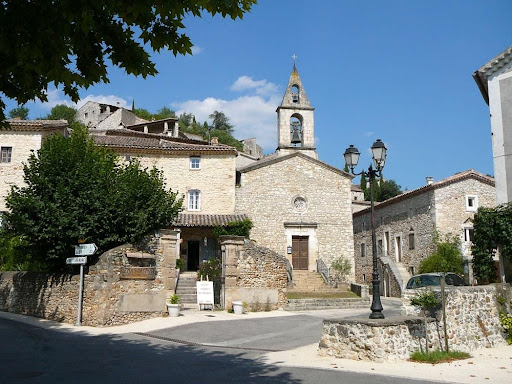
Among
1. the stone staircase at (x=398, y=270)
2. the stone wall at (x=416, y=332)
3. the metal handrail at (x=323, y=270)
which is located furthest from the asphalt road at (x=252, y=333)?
the stone staircase at (x=398, y=270)

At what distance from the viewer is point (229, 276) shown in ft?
65.0

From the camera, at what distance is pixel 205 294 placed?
19.5 metres

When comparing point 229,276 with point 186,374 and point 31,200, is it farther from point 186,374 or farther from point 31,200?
point 186,374

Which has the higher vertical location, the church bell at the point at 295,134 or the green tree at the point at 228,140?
the green tree at the point at 228,140

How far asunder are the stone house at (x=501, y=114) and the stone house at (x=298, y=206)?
46.6ft

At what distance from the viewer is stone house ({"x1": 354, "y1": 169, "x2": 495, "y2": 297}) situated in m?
30.1

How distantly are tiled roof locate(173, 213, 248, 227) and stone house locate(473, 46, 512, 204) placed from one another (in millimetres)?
15421

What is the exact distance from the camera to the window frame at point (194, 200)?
3016 cm

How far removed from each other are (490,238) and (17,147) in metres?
28.0

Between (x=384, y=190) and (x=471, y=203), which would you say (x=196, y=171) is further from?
(x=384, y=190)

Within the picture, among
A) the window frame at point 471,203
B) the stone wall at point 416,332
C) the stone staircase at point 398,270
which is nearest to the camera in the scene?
the stone wall at point 416,332

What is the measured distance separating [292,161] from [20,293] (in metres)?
18.4

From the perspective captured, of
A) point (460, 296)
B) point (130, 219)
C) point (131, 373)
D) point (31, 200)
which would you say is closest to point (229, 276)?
point (130, 219)

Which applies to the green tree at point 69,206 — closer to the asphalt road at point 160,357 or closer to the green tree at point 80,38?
the asphalt road at point 160,357
